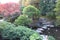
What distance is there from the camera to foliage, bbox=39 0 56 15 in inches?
522

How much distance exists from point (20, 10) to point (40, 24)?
1512 mm

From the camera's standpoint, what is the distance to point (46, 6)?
13422 millimetres

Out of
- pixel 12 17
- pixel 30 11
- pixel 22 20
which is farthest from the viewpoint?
pixel 12 17

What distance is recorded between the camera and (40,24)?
12734 mm

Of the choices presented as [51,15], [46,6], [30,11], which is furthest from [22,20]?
[46,6]

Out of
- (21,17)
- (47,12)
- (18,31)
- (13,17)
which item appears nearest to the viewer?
(18,31)

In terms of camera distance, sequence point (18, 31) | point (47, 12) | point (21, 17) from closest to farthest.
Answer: point (18, 31)
point (21, 17)
point (47, 12)

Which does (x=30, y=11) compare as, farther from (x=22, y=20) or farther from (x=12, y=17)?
(x=12, y=17)

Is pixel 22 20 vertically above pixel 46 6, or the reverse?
pixel 46 6

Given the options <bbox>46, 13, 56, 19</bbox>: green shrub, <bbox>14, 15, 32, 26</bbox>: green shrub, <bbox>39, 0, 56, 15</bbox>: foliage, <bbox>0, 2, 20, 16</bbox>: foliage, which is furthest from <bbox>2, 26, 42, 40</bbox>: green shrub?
<bbox>39, 0, 56, 15</bbox>: foliage

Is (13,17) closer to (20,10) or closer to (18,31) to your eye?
(20,10)

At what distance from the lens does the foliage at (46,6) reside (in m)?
13.3

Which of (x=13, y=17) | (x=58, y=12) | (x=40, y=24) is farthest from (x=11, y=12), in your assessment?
(x=58, y=12)

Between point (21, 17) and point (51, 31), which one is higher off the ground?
point (21, 17)
